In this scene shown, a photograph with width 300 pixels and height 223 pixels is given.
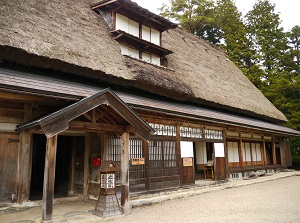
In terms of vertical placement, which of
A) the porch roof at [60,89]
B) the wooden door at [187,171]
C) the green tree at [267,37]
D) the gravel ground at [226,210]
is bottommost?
the gravel ground at [226,210]

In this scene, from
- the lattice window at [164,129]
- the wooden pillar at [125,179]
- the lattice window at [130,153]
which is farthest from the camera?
the lattice window at [164,129]

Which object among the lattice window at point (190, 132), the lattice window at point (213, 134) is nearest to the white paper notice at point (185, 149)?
the lattice window at point (190, 132)

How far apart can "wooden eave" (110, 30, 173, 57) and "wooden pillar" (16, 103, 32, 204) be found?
13.1 ft

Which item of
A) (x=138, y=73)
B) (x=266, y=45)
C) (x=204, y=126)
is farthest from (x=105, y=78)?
(x=266, y=45)

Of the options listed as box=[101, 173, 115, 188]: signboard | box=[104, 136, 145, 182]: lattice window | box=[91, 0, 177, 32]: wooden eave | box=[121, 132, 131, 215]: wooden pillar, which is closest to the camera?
box=[101, 173, 115, 188]: signboard

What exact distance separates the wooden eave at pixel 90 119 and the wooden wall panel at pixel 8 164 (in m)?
0.43

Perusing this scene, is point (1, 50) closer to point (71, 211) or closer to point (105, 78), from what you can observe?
point (105, 78)

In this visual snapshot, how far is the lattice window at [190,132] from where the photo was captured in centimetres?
877

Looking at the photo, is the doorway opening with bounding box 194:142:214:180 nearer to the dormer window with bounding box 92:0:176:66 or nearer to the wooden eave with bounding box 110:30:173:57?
the dormer window with bounding box 92:0:176:66

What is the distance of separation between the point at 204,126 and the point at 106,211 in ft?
18.9

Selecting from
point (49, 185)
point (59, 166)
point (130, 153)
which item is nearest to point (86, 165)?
point (130, 153)

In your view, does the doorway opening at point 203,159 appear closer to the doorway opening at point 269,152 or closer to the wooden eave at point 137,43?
the wooden eave at point 137,43

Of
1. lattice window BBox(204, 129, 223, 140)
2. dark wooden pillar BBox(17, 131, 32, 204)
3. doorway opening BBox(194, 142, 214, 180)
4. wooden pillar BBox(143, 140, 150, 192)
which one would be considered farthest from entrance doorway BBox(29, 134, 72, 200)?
doorway opening BBox(194, 142, 214, 180)

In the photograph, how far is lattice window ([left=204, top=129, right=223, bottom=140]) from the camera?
32.1 ft
